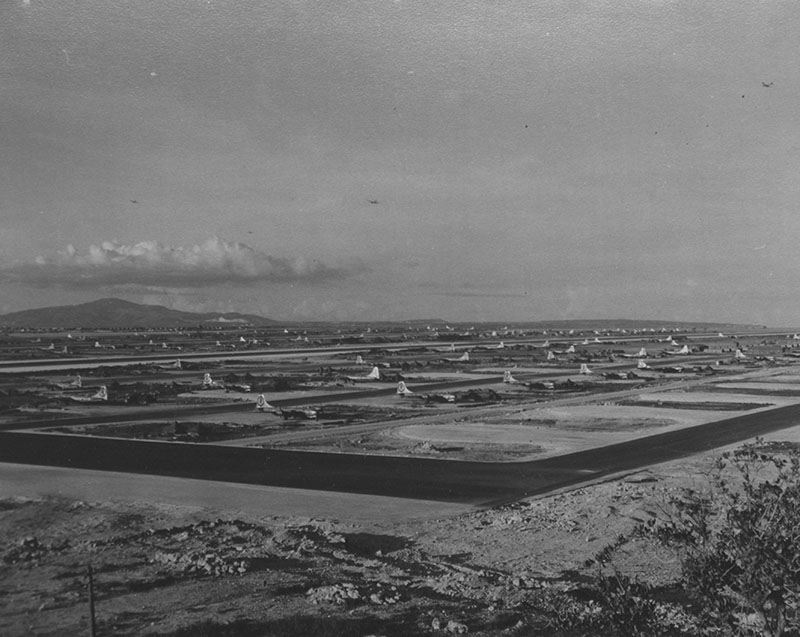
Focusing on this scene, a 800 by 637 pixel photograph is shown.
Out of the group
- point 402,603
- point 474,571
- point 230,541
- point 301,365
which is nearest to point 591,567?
point 474,571

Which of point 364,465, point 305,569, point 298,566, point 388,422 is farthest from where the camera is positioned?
point 388,422

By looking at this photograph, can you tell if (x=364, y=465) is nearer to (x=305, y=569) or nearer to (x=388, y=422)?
(x=305, y=569)

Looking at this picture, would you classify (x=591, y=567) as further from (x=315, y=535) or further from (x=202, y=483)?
(x=202, y=483)

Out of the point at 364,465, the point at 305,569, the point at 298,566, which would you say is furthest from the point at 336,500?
the point at 305,569


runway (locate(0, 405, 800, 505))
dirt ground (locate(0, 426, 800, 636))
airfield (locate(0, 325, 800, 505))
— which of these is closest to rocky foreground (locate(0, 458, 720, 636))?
dirt ground (locate(0, 426, 800, 636))

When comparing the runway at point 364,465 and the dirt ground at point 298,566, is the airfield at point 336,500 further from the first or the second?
the runway at point 364,465

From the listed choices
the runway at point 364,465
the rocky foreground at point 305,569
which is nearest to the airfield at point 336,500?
the rocky foreground at point 305,569

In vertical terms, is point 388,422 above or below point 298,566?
below
